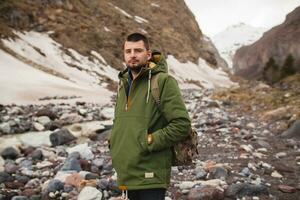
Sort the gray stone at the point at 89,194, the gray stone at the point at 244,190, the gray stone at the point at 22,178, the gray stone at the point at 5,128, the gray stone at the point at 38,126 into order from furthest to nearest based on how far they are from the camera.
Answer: the gray stone at the point at 38,126, the gray stone at the point at 5,128, the gray stone at the point at 22,178, the gray stone at the point at 244,190, the gray stone at the point at 89,194

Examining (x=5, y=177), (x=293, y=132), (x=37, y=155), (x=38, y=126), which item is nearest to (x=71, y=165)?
(x=5, y=177)

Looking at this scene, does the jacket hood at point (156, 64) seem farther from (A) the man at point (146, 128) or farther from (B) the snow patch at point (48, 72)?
(B) the snow patch at point (48, 72)

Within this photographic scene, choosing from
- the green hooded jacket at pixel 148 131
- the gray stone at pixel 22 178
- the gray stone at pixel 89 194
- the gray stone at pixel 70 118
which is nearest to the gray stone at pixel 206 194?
the gray stone at pixel 89 194

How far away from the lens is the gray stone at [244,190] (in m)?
7.34

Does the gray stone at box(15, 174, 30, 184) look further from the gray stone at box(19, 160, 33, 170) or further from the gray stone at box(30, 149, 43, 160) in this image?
the gray stone at box(30, 149, 43, 160)

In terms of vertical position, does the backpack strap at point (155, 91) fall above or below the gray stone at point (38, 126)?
below

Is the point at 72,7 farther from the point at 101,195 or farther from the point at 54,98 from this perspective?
the point at 101,195

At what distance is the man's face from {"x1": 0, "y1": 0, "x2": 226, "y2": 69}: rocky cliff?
42.5 meters

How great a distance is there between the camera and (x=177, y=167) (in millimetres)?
9250

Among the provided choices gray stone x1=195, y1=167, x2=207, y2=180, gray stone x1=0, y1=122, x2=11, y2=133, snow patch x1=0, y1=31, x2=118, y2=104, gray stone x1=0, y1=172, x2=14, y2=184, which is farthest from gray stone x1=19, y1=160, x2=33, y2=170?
snow patch x1=0, y1=31, x2=118, y2=104

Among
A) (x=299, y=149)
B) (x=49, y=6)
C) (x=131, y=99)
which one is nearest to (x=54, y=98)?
(x=299, y=149)

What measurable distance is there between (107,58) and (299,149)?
152ft

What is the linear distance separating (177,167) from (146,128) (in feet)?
18.0

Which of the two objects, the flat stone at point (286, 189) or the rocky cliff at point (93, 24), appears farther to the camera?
the rocky cliff at point (93, 24)
